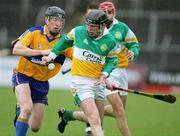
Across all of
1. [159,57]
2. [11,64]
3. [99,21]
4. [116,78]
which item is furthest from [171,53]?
[99,21]

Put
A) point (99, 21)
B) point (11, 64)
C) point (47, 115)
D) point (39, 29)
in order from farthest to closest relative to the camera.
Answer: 1. point (11, 64)
2. point (47, 115)
3. point (39, 29)
4. point (99, 21)

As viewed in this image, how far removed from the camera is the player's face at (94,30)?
1054 centimetres

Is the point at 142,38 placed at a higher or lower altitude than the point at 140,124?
higher

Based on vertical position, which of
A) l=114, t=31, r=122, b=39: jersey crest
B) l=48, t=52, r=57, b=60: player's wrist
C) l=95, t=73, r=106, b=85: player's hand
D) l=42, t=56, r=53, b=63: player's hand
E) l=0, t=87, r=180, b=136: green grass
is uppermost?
l=114, t=31, r=122, b=39: jersey crest

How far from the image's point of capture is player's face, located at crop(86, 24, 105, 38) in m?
10.5

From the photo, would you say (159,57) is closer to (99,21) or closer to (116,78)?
(116,78)

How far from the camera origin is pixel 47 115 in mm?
18156

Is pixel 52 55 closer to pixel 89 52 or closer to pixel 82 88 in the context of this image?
pixel 89 52

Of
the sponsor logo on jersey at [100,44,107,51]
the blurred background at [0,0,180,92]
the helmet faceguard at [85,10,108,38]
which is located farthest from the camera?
the blurred background at [0,0,180,92]

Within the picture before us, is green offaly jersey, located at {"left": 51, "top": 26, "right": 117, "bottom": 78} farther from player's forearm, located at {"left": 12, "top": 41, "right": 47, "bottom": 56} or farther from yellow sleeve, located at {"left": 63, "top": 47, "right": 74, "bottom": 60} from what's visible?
yellow sleeve, located at {"left": 63, "top": 47, "right": 74, "bottom": 60}

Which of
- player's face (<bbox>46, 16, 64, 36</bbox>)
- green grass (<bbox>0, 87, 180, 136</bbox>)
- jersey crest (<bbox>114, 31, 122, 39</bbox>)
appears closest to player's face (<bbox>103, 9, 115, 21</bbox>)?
jersey crest (<bbox>114, 31, 122, 39</bbox>)

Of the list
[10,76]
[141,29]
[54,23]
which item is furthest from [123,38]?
[141,29]

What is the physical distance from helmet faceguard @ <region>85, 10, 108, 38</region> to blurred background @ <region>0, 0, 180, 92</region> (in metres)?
16.8

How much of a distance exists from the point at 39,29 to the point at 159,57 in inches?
679
